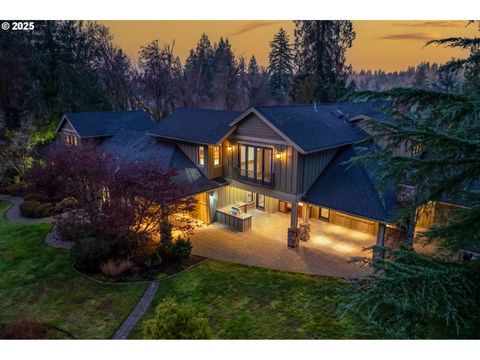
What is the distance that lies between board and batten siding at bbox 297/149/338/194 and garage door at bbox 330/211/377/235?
128 inches

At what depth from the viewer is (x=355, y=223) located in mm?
18344

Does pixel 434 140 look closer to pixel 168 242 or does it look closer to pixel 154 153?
pixel 168 242

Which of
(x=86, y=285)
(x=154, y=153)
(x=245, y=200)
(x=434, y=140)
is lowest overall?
(x=86, y=285)

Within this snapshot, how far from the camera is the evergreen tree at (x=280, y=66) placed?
5712cm

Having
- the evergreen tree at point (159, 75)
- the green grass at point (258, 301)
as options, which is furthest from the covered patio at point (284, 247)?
the evergreen tree at point (159, 75)

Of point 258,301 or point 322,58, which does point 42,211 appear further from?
point 322,58

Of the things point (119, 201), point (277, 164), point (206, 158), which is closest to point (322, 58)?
point (206, 158)

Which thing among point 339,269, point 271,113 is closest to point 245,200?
point 271,113

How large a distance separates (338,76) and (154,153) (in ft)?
96.2

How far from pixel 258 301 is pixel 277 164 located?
735 centimetres

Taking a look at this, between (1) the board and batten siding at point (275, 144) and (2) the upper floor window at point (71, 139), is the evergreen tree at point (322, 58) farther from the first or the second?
(2) the upper floor window at point (71, 139)

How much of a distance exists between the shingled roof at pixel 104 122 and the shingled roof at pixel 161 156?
1.34 metres

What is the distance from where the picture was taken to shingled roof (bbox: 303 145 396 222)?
1448 centimetres

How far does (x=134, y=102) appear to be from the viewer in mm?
47594
